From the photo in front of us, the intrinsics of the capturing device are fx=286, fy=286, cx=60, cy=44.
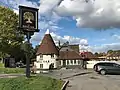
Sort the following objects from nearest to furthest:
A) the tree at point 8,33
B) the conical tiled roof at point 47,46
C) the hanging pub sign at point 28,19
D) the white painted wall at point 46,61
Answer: the hanging pub sign at point 28,19, the tree at point 8,33, the white painted wall at point 46,61, the conical tiled roof at point 47,46

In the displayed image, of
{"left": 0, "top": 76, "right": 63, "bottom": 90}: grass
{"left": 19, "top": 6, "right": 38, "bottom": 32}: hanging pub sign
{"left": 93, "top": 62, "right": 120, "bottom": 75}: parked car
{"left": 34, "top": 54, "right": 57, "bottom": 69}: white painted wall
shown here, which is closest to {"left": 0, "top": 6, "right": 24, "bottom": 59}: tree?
{"left": 34, "top": 54, "right": 57, "bottom": 69}: white painted wall

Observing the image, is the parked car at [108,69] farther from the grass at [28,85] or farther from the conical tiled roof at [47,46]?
the conical tiled roof at [47,46]

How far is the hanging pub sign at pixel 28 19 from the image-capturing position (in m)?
26.0

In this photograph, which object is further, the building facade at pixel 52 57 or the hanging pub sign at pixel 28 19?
the building facade at pixel 52 57

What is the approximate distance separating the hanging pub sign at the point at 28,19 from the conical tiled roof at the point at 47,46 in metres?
48.3

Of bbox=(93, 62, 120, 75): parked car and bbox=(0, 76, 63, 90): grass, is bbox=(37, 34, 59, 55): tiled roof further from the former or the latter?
bbox=(0, 76, 63, 90): grass

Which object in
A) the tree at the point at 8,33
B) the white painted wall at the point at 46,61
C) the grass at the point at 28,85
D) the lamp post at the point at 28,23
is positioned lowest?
the grass at the point at 28,85

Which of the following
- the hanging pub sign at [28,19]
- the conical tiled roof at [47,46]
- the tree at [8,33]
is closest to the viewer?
the hanging pub sign at [28,19]

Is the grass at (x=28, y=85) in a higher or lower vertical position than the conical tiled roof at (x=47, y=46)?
lower

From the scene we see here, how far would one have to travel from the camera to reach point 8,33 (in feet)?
219

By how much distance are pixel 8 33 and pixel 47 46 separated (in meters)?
12.9

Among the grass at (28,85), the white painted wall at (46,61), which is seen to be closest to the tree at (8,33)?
the white painted wall at (46,61)

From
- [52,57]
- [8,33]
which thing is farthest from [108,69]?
[52,57]

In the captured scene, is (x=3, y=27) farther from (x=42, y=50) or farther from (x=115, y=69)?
(x=115, y=69)
